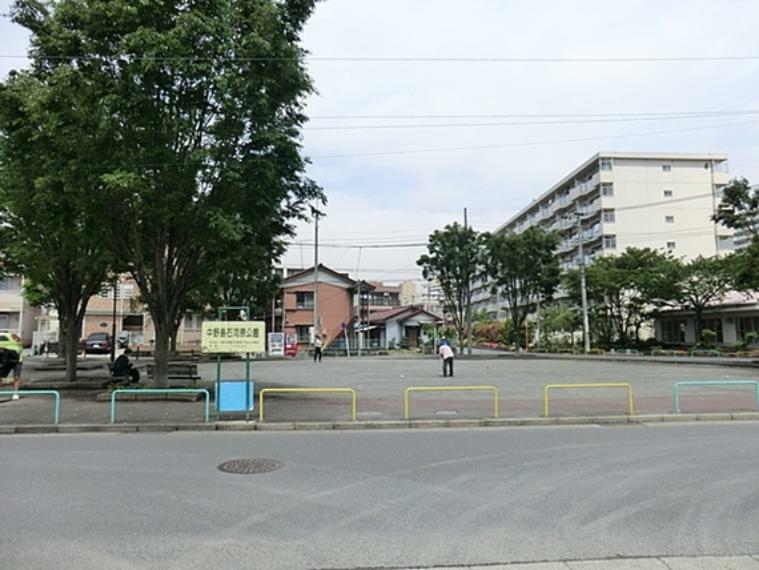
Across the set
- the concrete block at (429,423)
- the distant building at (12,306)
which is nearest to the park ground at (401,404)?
the concrete block at (429,423)

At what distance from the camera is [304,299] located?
51.9 meters

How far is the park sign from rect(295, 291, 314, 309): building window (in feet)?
132

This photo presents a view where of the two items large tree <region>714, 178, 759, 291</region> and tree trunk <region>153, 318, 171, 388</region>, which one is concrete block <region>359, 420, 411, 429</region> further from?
large tree <region>714, 178, 759, 291</region>

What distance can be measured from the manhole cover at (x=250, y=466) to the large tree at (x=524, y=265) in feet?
110

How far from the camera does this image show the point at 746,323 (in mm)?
40062

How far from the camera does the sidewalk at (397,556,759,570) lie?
13.7 feet

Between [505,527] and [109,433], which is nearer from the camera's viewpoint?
[505,527]

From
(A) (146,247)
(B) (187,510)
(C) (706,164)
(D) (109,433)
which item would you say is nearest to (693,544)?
(B) (187,510)

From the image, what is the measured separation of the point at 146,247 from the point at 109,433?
6.61m

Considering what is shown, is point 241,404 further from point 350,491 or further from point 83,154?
point 83,154

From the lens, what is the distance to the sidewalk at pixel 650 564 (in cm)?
419

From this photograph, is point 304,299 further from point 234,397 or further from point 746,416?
point 746,416

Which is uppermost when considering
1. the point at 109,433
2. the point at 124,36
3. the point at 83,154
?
the point at 124,36

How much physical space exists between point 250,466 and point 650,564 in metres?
5.06
